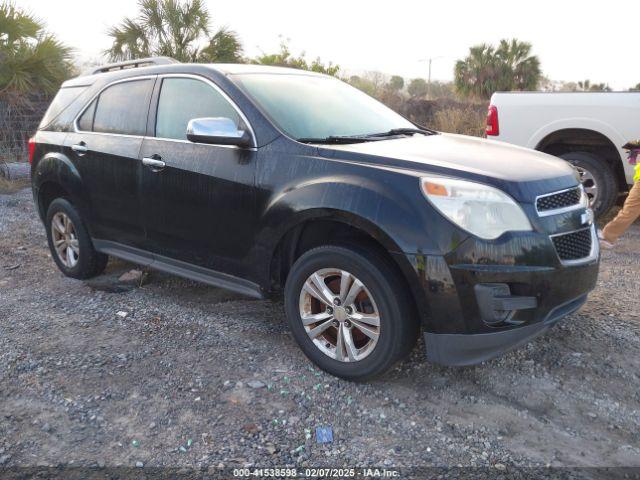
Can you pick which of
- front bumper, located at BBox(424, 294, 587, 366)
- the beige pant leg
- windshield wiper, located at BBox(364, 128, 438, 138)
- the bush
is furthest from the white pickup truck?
the bush

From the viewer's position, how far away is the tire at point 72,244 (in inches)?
190

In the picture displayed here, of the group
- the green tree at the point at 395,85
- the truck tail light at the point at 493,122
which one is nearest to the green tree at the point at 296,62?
the green tree at the point at 395,85

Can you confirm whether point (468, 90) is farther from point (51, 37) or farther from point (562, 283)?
point (562, 283)

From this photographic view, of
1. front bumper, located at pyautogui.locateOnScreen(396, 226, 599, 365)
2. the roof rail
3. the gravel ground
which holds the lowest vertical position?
the gravel ground

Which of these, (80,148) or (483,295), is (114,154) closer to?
(80,148)

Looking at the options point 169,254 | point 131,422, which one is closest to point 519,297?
point 131,422

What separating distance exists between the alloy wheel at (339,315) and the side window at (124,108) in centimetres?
188

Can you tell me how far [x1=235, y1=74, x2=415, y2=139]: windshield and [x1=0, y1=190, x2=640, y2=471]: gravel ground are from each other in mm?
1382

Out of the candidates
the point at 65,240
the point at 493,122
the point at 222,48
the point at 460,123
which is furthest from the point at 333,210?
the point at 222,48

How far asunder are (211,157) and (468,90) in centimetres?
2230

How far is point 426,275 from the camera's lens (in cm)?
284

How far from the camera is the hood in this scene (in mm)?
2943

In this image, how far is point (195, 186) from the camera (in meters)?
3.76

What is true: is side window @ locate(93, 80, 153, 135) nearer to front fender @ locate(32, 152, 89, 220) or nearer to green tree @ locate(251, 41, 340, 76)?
front fender @ locate(32, 152, 89, 220)
